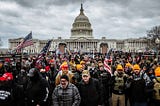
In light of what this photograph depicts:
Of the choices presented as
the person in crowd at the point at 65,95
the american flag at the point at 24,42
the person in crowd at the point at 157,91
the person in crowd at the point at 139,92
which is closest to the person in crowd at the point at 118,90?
the person in crowd at the point at 139,92

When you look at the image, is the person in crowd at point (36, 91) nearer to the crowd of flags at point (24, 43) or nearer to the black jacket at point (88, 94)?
the black jacket at point (88, 94)

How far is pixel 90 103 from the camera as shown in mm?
7539

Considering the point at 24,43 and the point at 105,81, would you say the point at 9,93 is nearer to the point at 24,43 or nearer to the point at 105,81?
the point at 105,81

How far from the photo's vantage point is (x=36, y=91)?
7488mm

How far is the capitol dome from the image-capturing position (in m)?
137

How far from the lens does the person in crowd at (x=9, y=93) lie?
686cm

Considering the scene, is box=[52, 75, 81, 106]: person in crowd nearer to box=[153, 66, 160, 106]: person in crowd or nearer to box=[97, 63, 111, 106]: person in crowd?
box=[153, 66, 160, 106]: person in crowd

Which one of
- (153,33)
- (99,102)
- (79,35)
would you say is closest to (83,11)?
(79,35)

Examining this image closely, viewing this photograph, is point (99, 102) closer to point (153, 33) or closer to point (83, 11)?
point (153, 33)

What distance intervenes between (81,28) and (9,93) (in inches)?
5134

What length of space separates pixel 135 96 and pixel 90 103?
1864mm

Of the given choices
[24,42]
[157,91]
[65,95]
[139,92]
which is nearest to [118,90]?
[139,92]

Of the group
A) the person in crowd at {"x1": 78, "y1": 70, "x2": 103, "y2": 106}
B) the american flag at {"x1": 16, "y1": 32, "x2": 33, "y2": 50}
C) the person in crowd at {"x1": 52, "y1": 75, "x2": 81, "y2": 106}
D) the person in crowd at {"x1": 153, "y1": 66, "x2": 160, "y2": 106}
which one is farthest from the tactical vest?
the american flag at {"x1": 16, "y1": 32, "x2": 33, "y2": 50}

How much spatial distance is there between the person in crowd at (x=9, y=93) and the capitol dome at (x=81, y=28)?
12974 centimetres
